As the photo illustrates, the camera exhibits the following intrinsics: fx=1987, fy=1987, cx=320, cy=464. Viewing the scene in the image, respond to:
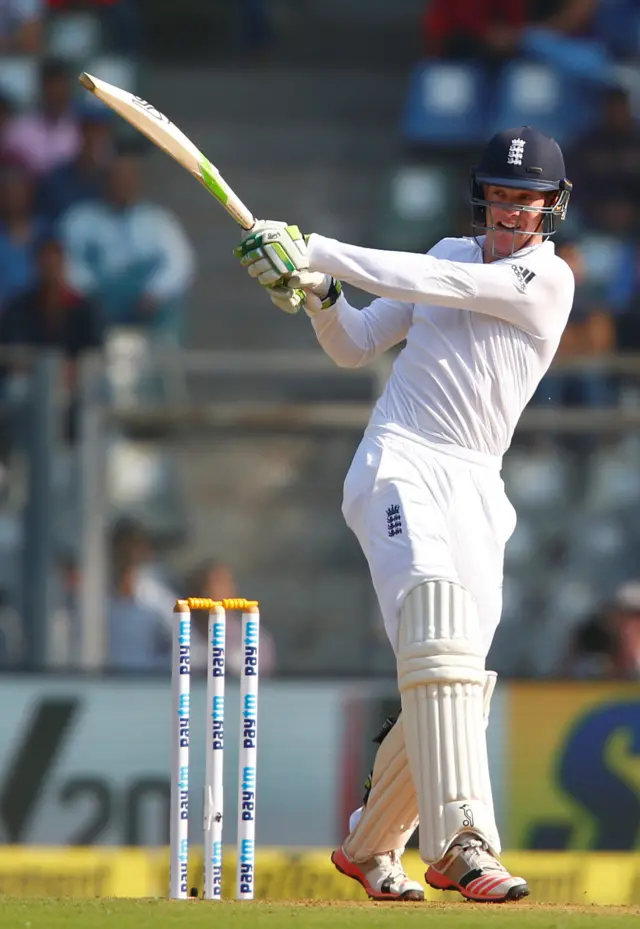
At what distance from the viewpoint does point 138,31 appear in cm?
1218

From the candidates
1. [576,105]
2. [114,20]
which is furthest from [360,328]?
[114,20]

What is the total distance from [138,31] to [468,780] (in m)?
8.38

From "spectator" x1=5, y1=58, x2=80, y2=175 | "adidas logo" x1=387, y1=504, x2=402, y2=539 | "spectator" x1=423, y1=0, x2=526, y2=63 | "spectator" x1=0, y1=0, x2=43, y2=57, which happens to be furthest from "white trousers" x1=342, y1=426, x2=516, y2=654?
"spectator" x1=0, y1=0, x2=43, y2=57

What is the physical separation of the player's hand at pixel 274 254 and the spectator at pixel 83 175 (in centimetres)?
579

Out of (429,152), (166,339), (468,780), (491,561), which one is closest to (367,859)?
(468,780)

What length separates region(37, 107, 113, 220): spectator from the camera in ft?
34.2

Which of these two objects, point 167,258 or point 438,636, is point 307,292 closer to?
point 438,636

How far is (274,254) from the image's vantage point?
4.69m

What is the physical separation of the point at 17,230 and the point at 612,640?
13.1 feet

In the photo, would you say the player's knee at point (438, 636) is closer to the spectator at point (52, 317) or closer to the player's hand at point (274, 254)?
the player's hand at point (274, 254)

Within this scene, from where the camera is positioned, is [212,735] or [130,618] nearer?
[212,735]

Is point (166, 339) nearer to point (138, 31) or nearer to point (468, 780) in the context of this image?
point (138, 31)

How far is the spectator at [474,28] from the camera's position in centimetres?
1129

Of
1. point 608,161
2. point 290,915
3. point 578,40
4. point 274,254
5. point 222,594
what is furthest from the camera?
point 578,40
